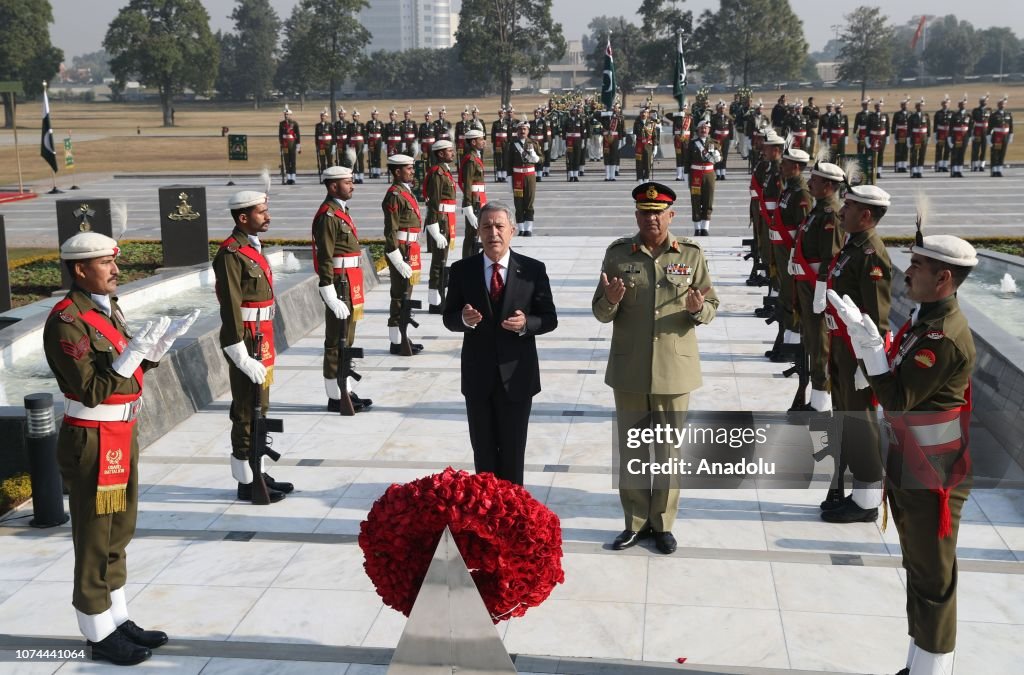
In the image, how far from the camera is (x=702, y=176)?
1914cm

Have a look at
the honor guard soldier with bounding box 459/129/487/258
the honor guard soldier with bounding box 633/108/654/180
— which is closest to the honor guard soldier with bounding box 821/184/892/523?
the honor guard soldier with bounding box 459/129/487/258

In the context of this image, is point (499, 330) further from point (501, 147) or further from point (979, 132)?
point (979, 132)

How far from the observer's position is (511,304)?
616cm

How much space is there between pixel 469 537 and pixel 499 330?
2566mm

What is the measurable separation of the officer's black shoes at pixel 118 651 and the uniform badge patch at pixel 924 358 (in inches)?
151

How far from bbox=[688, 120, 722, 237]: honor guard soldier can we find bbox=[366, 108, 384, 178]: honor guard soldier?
15.9 metres

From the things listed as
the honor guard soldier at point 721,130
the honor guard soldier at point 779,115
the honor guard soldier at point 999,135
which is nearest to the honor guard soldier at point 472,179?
the honor guard soldier at point 721,130

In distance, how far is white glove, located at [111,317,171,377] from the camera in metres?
5.18

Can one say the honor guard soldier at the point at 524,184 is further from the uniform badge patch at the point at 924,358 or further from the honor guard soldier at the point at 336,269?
the uniform badge patch at the point at 924,358

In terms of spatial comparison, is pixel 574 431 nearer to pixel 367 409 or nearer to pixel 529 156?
pixel 367 409

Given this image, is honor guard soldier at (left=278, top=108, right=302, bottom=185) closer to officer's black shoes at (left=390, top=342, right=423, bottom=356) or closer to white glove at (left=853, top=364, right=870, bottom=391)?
officer's black shoes at (left=390, top=342, right=423, bottom=356)

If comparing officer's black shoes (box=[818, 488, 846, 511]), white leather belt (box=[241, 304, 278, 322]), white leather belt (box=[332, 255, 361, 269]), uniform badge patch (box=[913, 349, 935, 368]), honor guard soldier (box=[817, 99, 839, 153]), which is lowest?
officer's black shoes (box=[818, 488, 846, 511])

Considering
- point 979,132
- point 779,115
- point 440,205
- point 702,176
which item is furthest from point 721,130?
point 440,205

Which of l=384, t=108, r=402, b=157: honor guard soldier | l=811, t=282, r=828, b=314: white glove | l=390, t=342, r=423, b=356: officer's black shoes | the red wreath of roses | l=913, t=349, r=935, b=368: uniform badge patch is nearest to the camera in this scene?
the red wreath of roses
